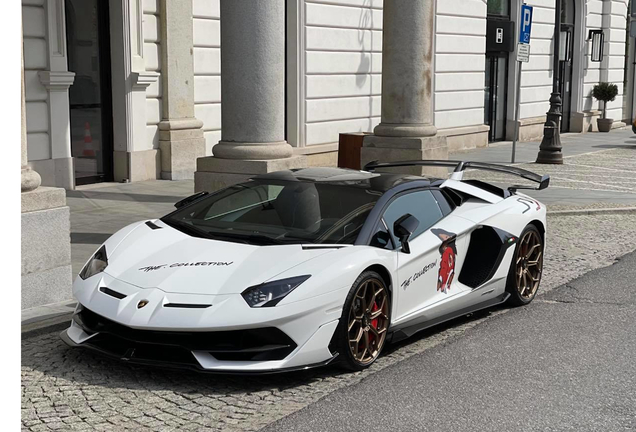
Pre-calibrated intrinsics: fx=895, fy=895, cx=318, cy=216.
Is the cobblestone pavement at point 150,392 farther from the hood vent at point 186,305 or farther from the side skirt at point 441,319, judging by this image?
the hood vent at point 186,305

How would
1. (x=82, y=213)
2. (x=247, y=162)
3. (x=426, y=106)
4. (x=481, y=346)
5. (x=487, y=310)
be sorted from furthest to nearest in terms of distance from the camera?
(x=426, y=106) < (x=82, y=213) < (x=247, y=162) < (x=487, y=310) < (x=481, y=346)

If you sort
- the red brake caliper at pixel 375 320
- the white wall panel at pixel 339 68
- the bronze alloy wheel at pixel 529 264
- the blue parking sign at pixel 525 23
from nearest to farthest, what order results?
the red brake caliper at pixel 375 320, the bronze alloy wheel at pixel 529 264, the white wall panel at pixel 339 68, the blue parking sign at pixel 525 23

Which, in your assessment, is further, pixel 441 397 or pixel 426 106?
pixel 426 106

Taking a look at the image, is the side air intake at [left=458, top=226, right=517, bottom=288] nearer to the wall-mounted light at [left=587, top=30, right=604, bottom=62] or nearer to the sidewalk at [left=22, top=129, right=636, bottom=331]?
the sidewalk at [left=22, top=129, right=636, bottom=331]

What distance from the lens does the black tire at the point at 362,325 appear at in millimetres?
5301

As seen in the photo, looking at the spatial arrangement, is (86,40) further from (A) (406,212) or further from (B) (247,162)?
(A) (406,212)

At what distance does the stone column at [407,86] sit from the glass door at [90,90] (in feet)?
15.6

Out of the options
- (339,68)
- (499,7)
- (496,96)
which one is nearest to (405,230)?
(339,68)

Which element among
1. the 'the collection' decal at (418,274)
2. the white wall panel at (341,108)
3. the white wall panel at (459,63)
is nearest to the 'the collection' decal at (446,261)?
the 'the collection' decal at (418,274)

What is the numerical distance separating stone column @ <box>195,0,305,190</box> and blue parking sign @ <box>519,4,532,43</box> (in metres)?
10.3

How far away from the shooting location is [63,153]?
14.1m

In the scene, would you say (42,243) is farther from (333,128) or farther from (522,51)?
(522,51)

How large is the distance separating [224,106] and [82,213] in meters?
3.12

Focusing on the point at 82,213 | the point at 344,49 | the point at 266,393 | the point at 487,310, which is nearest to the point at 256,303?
the point at 266,393
